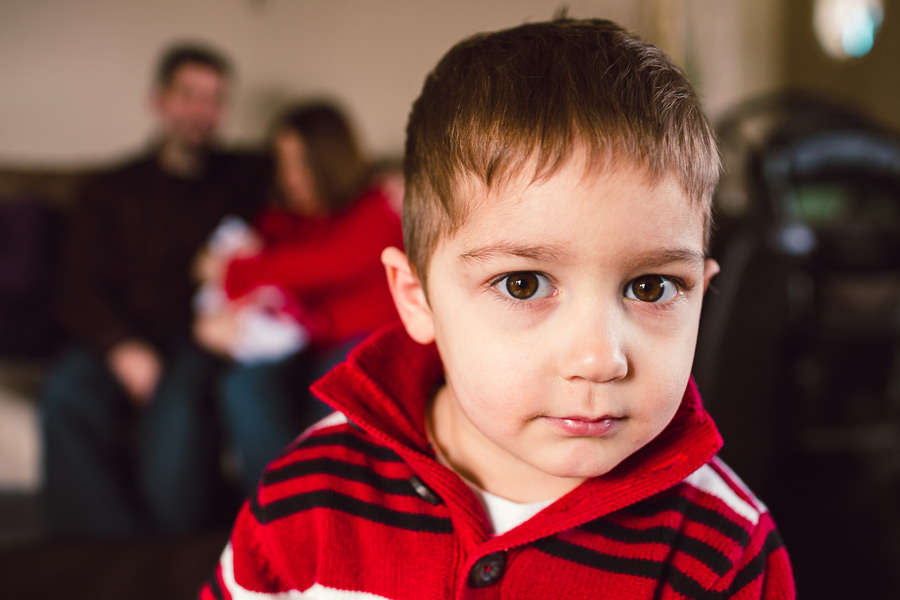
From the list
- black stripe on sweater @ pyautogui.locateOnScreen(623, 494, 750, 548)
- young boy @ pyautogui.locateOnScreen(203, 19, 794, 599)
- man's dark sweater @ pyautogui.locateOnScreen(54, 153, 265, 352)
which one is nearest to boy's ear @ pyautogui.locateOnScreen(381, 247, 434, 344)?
young boy @ pyautogui.locateOnScreen(203, 19, 794, 599)

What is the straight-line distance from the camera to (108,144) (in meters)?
2.28

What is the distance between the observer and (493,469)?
1.83 feet

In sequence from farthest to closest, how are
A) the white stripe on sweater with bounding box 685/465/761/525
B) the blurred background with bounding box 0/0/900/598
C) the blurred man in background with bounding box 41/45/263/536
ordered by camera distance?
the blurred man in background with bounding box 41/45/263/536 < the blurred background with bounding box 0/0/900/598 < the white stripe on sweater with bounding box 685/465/761/525

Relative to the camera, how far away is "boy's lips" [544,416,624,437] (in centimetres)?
44

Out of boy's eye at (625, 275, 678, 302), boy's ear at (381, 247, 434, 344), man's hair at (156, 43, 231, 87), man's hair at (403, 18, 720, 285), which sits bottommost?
boy's ear at (381, 247, 434, 344)

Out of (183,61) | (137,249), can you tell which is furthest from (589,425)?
(183,61)

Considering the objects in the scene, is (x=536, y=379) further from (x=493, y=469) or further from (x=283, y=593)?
(x=283, y=593)

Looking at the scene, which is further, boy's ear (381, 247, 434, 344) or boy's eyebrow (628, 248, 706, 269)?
boy's ear (381, 247, 434, 344)

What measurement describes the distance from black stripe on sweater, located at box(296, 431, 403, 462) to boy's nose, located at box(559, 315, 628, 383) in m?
0.21

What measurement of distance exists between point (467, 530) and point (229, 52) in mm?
2192

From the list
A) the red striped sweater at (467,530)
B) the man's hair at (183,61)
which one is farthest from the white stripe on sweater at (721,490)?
the man's hair at (183,61)

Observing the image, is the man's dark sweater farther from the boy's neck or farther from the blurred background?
the boy's neck

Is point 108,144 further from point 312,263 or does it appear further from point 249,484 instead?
point 249,484

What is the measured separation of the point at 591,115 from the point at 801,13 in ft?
12.7
